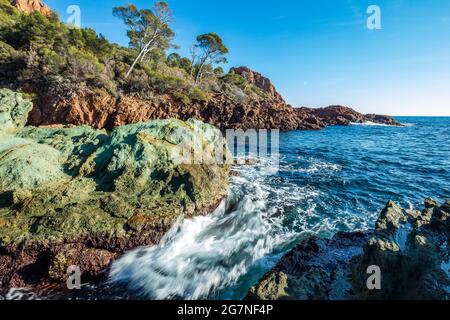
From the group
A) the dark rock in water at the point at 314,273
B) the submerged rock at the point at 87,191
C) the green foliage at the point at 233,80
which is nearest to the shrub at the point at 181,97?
the submerged rock at the point at 87,191

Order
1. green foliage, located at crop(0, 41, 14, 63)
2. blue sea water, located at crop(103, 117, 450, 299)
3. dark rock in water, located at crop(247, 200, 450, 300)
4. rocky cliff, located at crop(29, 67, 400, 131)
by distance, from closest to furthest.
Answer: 1. dark rock in water, located at crop(247, 200, 450, 300)
2. blue sea water, located at crop(103, 117, 450, 299)
3. rocky cliff, located at crop(29, 67, 400, 131)
4. green foliage, located at crop(0, 41, 14, 63)

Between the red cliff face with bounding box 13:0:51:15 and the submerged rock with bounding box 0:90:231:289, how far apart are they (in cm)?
5776

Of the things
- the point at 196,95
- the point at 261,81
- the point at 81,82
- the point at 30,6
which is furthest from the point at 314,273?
the point at 261,81

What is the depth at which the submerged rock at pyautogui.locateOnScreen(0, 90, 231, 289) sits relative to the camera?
574 centimetres

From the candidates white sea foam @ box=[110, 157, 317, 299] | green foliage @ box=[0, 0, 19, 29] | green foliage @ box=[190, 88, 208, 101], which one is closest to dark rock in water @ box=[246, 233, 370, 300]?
white sea foam @ box=[110, 157, 317, 299]

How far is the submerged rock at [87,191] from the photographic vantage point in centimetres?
574

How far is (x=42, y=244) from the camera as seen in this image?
18.8ft

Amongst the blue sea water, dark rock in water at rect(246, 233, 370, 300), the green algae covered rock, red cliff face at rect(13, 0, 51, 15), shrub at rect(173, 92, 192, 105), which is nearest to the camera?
dark rock in water at rect(246, 233, 370, 300)

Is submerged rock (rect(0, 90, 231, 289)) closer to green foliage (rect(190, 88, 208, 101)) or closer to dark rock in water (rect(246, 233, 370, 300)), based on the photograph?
dark rock in water (rect(246, 233, 370, 300))

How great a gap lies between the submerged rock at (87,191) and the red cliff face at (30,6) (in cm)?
5776

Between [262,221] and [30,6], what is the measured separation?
74.4 m
